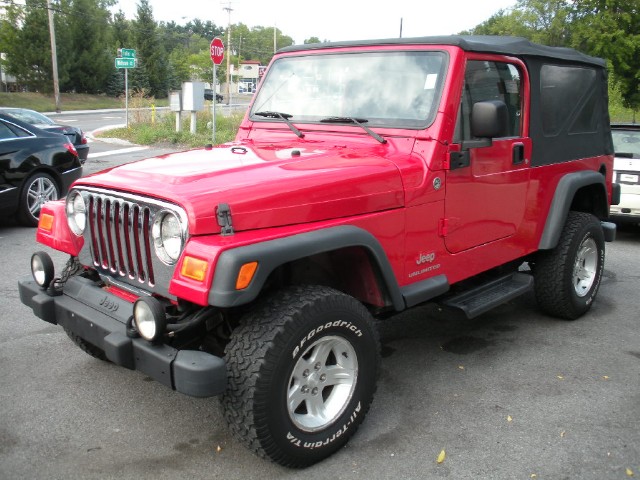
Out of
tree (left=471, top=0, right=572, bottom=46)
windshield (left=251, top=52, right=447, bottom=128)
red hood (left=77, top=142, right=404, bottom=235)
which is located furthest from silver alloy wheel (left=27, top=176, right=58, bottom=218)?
tree (left=471, top=0, right=572, bottom=46)

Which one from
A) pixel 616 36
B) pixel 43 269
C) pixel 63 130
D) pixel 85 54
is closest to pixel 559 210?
pixel 43 269

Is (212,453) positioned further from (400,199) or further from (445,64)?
(445,64)

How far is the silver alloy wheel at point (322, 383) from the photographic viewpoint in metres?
2.97

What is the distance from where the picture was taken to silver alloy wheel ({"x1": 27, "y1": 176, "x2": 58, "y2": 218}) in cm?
825

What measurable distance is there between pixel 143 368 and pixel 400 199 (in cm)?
161

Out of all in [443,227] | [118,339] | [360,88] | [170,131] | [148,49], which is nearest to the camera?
[118,339]

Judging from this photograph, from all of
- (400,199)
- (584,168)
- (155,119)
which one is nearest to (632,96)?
(155,119)

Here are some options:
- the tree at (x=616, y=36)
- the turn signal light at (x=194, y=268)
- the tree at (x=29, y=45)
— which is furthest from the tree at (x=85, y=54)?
the turn signal light at (x=194, y=268)

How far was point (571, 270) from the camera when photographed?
16.2 feet

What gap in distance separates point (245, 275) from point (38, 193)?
6.74 metres

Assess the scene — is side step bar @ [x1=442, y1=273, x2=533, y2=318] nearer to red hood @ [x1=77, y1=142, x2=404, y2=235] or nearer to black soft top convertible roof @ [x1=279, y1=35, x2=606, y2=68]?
red hood @ [x1=77, y1=142, x2=404, y2=235]

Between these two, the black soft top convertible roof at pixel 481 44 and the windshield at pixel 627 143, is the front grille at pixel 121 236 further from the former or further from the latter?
the windshield at pixel 627 143

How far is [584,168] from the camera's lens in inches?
203

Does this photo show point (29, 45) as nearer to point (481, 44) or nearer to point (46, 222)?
point (46, 222)
